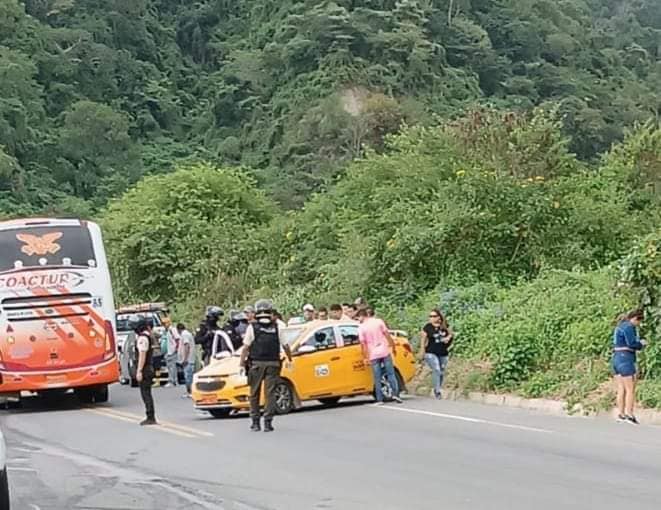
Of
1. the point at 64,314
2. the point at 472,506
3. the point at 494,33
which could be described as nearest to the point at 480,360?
the point at 64,314

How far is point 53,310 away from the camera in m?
25.0

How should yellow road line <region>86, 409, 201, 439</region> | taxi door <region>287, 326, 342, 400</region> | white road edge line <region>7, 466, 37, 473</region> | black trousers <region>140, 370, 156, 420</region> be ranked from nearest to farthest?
white road edge line <region>7, 466, 37, 473</region> → yellow road line <region>86, 409, 201, 439</region> → black trousers <region>140, 370, 156, 420</region> → taxi door <region>287, 326, 342, 400</region>

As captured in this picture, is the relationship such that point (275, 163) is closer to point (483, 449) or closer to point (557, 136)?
point (557, 136)

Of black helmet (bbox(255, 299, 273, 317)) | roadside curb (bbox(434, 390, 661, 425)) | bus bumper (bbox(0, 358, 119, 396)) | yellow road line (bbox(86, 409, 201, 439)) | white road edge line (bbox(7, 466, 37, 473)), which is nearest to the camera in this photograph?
white road edge line (bbox(7, 466, 37, 473))

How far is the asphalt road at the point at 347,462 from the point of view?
38.1 ft

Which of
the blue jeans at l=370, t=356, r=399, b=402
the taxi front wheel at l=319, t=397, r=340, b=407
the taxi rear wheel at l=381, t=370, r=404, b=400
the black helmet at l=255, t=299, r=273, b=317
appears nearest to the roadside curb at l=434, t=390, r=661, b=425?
the taxi rear wheel at l=381, t=370, r=404, b=400

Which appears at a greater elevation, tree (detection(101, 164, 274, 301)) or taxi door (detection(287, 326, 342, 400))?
tree (detection(101, 164, 274, 301))

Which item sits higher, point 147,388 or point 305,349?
point 305,349

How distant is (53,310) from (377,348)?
706 cm

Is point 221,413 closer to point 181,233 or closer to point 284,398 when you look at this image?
point 284,398

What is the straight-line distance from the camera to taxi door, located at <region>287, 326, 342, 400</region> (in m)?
21.5

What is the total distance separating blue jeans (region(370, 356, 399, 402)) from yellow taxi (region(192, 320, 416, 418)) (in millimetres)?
131

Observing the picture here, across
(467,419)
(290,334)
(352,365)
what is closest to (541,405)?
(467,419)

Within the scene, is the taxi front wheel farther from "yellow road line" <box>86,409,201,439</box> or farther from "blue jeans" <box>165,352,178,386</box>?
"blue jeans" <box>165,352,178,386</box>
